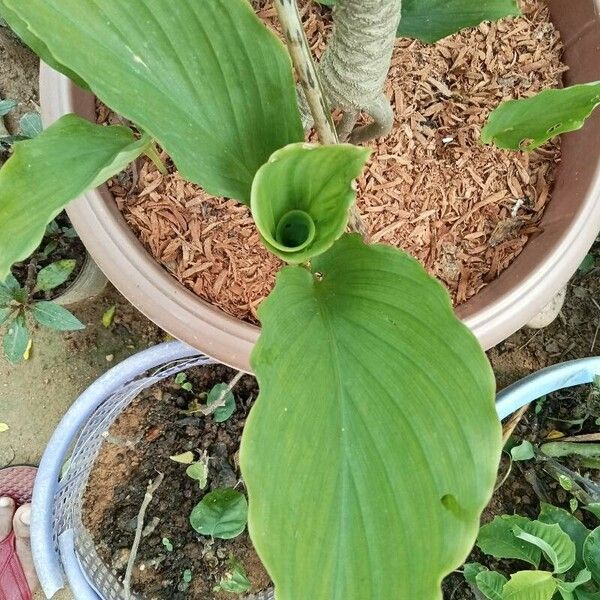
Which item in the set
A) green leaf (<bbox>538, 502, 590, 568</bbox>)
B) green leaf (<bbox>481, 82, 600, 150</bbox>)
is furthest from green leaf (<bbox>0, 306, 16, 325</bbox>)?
green leaf (<bbox>538, 502, 590, 568</bbox>)

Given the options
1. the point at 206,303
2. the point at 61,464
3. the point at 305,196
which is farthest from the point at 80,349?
the point at 305,196

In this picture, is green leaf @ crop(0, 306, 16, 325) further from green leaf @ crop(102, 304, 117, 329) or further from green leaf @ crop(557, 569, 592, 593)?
green leaf @ crop(557, 569, 592, 593)

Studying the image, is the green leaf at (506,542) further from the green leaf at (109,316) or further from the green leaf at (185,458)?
the green leaf at (109,316)

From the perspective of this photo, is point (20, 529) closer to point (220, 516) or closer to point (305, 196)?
point (220, 516)

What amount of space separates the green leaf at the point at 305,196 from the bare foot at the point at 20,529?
2.97 feet

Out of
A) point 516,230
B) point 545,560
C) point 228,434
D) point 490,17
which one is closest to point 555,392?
point 545,560

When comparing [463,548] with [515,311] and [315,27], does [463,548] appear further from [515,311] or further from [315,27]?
[315,27]

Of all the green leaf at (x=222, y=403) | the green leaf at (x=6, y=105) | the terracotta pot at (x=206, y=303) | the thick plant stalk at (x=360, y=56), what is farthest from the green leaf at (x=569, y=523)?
the green leaf at (x=6, y=105)

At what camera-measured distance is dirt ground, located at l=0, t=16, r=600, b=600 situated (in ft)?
3.91

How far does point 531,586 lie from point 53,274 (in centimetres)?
80

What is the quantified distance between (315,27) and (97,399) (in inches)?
22.8

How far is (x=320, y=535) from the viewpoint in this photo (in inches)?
20.6

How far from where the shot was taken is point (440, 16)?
0.77 m

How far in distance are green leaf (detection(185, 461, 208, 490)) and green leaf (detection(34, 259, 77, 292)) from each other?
35 centimetres
